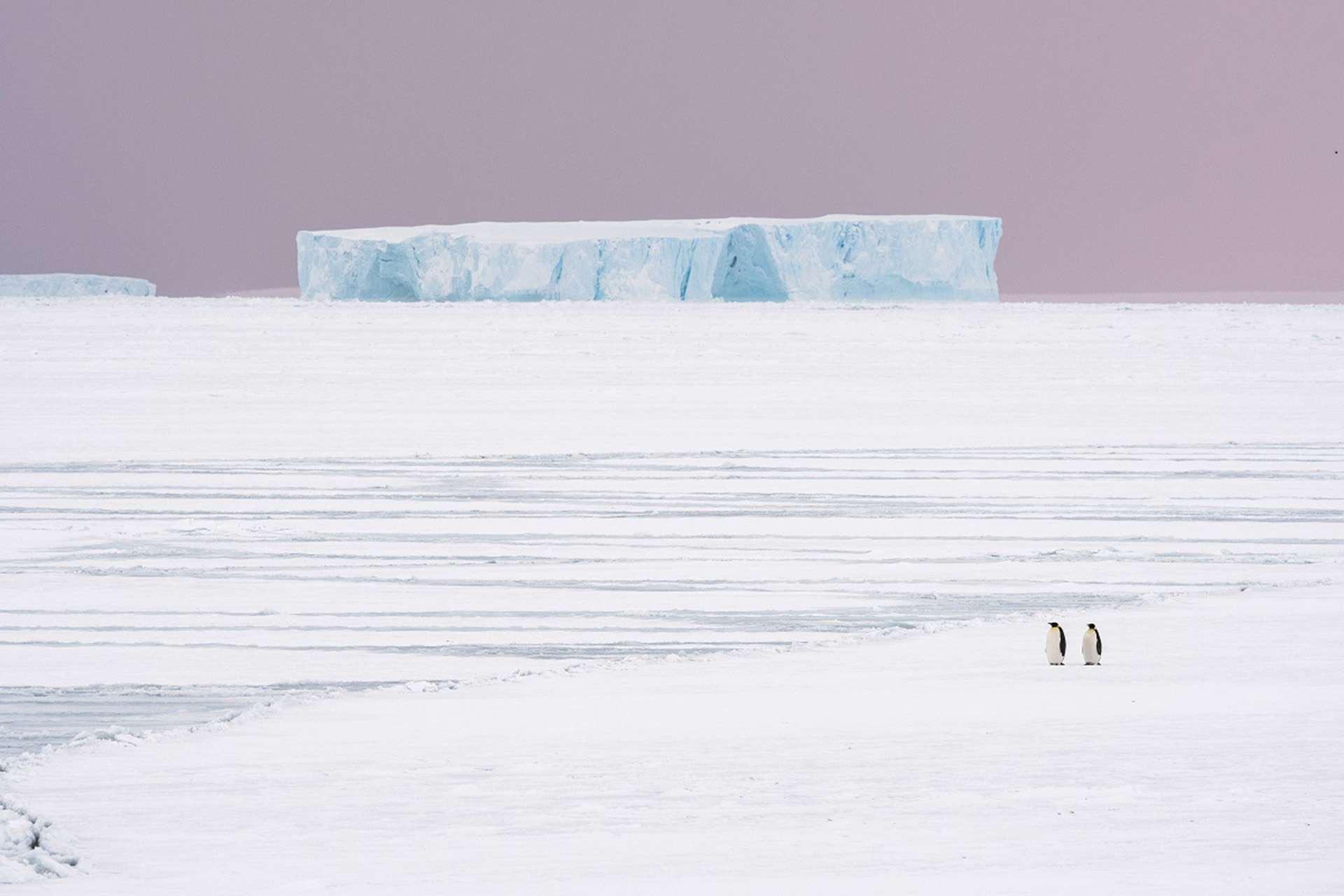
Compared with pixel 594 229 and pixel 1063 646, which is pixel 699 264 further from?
pixel 1063 646

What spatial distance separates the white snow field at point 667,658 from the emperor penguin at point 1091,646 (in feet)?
0.17

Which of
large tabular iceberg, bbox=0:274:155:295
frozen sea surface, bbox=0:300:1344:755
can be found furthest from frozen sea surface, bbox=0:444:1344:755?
large tabular iceberg, bbox=0:274:155:295

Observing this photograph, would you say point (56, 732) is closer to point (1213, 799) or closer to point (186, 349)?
point (1213, 799)

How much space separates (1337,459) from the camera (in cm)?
1139

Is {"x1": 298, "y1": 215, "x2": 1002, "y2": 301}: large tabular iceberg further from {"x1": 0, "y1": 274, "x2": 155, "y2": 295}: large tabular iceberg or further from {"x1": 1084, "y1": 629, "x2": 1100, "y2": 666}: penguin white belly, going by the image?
{"x1": 1084, "y1": 629, "x2": 1100, "y2": 666}: penguin white belly

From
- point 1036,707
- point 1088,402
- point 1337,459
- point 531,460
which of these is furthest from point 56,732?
point 1088,402

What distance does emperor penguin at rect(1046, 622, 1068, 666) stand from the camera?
4.80m

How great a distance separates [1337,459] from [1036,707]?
7657mm

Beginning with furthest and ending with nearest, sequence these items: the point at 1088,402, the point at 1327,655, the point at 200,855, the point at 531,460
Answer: the point at 1088,402, the point at 531,460, the point at 1327,655, the point at 200,855

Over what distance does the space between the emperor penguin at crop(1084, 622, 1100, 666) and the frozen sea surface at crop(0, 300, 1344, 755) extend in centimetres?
81

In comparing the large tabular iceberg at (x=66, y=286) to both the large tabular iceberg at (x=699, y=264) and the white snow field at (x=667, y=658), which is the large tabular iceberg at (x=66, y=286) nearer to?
the large tabular iceberg at (x=699, y=264)

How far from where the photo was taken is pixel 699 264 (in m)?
45.3

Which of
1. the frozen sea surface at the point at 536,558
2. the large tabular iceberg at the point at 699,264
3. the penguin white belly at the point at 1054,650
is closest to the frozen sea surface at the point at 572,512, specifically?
the frozen sea surface at the point at 536,558

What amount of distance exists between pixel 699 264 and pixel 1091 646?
4078 centimetres
